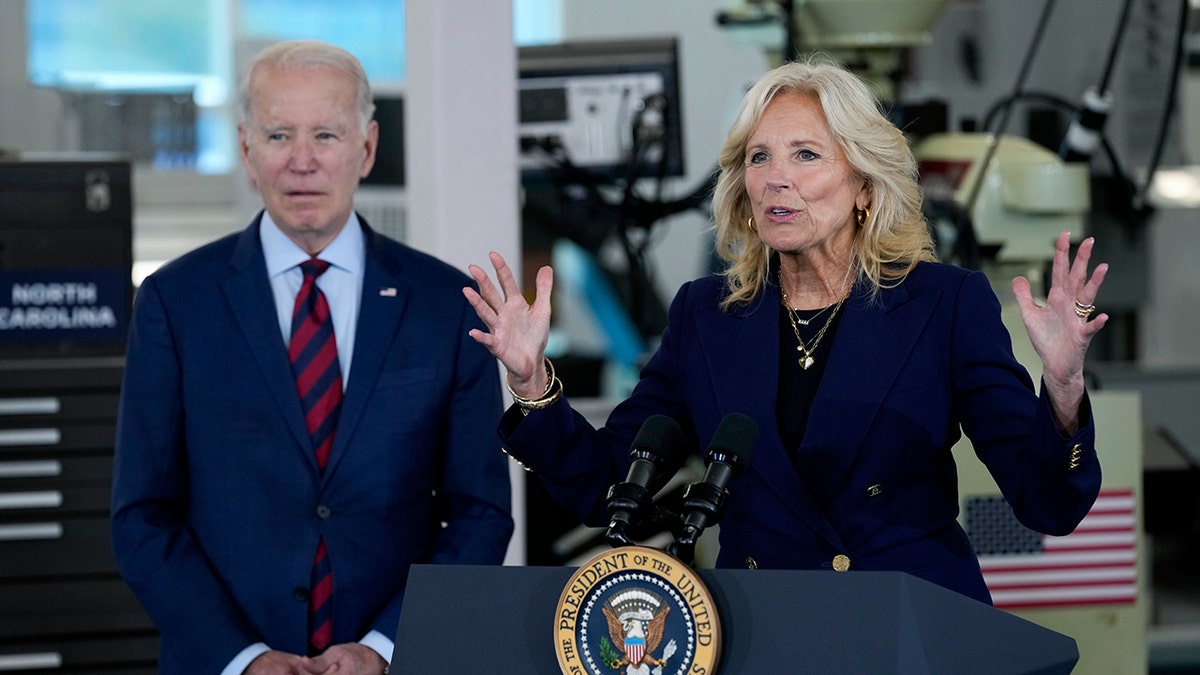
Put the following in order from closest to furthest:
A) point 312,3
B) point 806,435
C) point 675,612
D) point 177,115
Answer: point 675,612
point 806,435
point 177,115
point 312,3

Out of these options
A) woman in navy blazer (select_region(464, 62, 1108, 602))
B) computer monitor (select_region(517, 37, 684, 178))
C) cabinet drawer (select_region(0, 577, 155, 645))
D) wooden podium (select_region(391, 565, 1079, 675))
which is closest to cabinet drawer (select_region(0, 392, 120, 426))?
cabinet drawer (select_region(0, 577, 155, 645))

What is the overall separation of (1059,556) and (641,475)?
6.01ft

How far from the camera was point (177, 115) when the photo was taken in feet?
17.7

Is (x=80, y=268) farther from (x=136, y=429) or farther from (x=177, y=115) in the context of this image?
(x=177, y=115)

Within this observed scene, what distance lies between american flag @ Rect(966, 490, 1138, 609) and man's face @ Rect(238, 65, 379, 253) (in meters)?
1.52

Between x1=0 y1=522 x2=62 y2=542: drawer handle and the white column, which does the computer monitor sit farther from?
x1=0 y1=522 x2=62 y2=542: drawer handle

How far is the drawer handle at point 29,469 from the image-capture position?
2818 millimetres

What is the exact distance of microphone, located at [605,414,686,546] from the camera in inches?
47.3

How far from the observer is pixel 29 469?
2822mm

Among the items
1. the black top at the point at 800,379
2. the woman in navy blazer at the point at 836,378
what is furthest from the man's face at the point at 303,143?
the black top at the point at 800,379

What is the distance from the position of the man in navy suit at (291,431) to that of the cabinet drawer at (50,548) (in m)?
1.14

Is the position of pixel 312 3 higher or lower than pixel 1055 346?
higher

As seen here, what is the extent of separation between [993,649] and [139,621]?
2.09 metres

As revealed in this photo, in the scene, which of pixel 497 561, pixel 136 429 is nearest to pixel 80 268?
pixel 136 429
